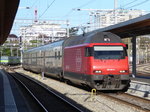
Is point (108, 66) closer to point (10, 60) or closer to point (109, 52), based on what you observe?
point (109, 52)

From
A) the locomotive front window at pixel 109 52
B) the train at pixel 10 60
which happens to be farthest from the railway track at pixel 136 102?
the train at pixel 10 60

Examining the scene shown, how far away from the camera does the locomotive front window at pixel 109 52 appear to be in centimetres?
1592

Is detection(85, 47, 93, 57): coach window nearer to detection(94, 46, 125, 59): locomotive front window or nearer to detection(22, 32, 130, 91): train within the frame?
detection(22, 32, 130, 91): train

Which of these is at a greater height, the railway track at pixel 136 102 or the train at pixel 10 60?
the train at pixel 10 60

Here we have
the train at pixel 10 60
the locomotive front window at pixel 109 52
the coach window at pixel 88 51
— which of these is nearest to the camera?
the coach window at pixel 88 51

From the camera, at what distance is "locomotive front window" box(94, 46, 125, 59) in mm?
15920

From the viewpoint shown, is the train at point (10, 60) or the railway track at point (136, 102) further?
the train at point (10, 60)

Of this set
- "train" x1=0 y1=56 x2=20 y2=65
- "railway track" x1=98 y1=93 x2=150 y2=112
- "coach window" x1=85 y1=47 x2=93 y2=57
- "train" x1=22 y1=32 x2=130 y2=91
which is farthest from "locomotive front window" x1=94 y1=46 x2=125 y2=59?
"train" x1=0 y1=56 x2=20 y2=65

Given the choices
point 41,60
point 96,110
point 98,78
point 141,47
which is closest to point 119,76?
point 98,78

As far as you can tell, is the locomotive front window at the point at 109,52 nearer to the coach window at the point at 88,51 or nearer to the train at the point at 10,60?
the coach window at the point at 88,51

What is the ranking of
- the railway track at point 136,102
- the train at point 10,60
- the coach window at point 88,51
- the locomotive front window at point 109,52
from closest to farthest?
1. the railway track at point 136,102
2. the coach window at point 88,51
3. the locomotive front window at point 109,52
4. the train at point 10,60

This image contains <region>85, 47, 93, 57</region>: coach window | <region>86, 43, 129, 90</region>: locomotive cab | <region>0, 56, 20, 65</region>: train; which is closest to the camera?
<region>86, 43, 129, 90</region>: locomotive cab

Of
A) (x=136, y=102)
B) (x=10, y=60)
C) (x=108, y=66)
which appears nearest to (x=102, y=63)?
(x=108, y=66)

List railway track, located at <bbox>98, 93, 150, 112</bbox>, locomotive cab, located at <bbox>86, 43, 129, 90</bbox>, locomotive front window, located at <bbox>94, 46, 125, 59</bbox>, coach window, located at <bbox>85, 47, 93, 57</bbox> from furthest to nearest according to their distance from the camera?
locomotive front window, located at <bbox>94, 46, 125, 59</bbox> < coach window, located at <bbox>85, 47, 93, 57</bbox> < locomotive cab, located at <bbox>86, 43, 129, 90</bbox> < railway track, located at <bbox>98, 93, 150, 112</bbox>
